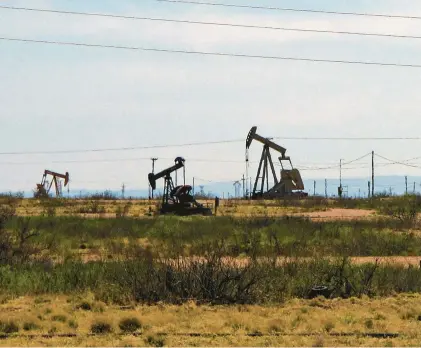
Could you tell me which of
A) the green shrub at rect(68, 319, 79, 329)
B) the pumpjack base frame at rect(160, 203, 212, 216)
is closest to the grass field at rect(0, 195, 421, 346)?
the green shrub at rect(68, 319, 79, 329)

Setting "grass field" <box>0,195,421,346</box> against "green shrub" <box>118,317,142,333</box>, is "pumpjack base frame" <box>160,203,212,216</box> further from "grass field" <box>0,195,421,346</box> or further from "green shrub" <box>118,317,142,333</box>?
"green shrub" <box>118,317,142,333</box>

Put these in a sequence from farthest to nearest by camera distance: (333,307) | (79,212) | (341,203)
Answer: (341,203), (79,212), (333,307)

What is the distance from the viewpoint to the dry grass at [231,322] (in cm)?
1194

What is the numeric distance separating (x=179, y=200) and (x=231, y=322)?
32949 mm

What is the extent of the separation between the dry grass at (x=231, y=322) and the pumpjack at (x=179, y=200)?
29867 millimetres

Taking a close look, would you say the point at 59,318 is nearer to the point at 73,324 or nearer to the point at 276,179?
the point at 73,324

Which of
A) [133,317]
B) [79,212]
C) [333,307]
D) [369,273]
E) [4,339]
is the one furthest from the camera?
[79,212]

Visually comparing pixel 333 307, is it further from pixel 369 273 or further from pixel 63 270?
pixel 63 270

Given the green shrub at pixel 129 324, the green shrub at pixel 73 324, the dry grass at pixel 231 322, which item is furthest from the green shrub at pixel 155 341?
the green shrub at pixel 73 324

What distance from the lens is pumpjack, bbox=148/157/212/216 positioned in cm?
4584

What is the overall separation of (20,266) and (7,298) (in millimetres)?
3616

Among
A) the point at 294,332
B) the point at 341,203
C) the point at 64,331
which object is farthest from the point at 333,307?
the point at 341,203

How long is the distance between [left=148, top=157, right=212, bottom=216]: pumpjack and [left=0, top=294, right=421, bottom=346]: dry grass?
2987cm

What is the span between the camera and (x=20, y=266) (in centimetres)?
1942
